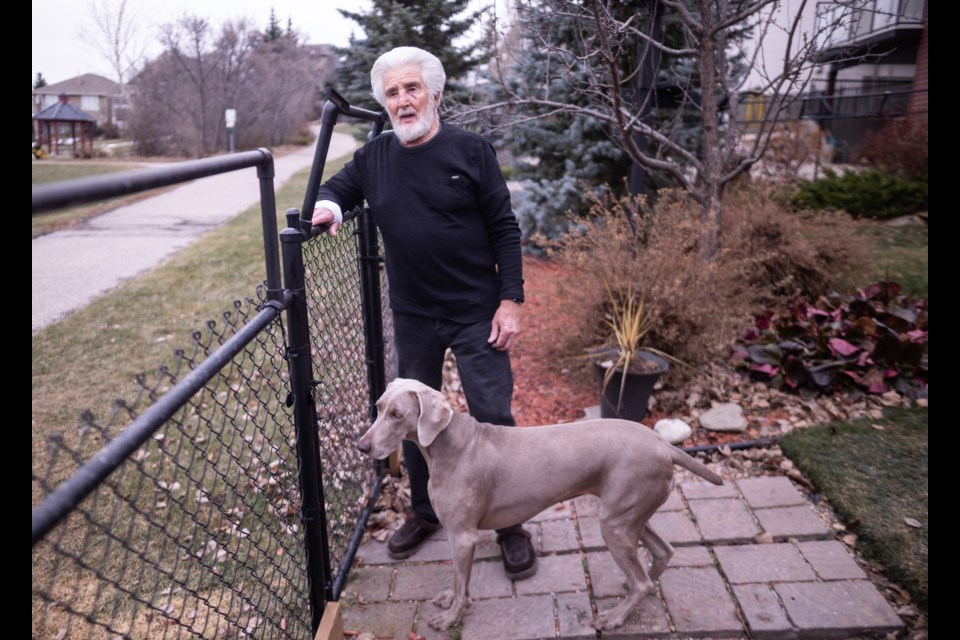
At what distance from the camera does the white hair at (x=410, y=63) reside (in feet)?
9.28

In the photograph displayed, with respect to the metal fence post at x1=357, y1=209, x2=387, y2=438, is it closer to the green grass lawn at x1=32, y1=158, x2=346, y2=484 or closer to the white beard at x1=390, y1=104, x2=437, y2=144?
the white beard at x1=390, y1=104, x2=437, y2=144

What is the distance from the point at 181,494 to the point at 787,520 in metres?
3.51

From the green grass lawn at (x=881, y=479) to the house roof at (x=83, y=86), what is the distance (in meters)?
54.7

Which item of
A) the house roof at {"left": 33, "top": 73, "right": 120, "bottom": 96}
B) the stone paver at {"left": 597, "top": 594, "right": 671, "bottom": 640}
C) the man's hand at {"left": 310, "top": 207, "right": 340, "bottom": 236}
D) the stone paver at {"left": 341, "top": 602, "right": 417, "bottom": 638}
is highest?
the house roof at {"left": 33, "top": 73, "right": 120, "bottom": 96}

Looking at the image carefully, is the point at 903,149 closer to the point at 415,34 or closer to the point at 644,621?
the point at 415,34

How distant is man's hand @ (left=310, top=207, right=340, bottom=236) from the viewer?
2.72m

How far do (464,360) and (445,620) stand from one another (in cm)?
116

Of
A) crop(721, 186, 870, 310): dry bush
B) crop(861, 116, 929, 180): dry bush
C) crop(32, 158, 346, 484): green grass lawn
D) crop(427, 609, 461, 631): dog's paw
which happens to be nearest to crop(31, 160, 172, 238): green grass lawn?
crop(32, 158, 346, 484): green grass lawn

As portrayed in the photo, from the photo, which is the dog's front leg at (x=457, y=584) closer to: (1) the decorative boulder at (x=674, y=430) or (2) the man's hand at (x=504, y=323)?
(2) the man's hand at (x=504, y=323)

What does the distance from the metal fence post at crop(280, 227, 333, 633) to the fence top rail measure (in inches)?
16.7

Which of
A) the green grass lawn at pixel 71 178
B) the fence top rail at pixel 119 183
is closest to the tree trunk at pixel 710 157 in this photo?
the fence top rail at pixel 119 183

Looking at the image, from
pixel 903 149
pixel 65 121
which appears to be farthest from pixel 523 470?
pixel 65 121

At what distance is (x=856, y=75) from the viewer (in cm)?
2345

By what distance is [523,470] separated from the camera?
2.75 metres
